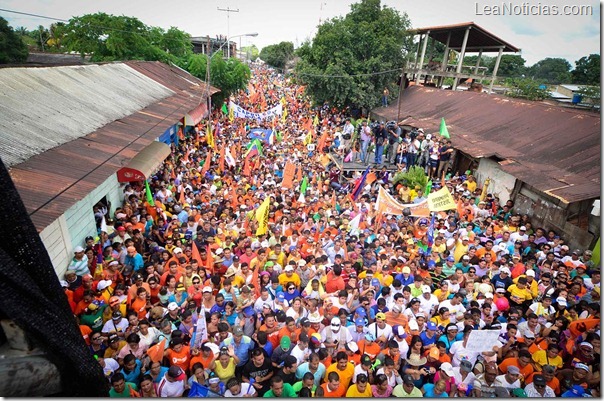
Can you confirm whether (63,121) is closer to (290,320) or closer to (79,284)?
(79,284)

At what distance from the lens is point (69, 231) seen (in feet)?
22.9

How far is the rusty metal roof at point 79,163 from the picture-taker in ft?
16.4

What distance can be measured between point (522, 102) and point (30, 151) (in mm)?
18398

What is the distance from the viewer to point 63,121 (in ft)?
26.6

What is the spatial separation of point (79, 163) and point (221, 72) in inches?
791

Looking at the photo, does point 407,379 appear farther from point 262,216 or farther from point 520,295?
point 262,216

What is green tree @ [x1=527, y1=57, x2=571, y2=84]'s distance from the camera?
52.9 meters

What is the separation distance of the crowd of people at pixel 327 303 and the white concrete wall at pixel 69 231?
0.29 meters

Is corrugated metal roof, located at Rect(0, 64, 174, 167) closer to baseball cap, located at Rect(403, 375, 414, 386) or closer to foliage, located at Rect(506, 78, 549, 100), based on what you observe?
baseball cap, located at Rect(403, 375, 414, 386)

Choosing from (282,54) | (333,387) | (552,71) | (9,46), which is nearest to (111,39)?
(9,46)

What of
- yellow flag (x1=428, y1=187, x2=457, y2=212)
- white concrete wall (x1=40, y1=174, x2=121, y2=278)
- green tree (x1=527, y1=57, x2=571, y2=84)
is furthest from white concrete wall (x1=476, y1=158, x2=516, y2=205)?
green tree (x1=527, y1=57, x2=571, y2=84)

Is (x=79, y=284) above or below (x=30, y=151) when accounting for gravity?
below

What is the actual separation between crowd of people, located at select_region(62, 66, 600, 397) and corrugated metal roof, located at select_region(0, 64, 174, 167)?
7.12ft

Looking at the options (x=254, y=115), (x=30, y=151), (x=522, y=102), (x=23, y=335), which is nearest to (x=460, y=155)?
(x=522, y=102)
